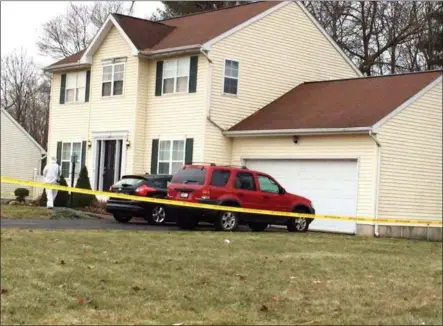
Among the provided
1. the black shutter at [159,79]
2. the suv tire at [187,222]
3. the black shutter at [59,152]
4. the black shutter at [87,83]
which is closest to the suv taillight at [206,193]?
the suv tire at [187,222]

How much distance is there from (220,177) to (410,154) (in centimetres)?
569

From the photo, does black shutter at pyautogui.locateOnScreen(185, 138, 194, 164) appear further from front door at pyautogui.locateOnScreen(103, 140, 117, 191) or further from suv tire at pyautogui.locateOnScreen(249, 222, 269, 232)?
suv tire at pyautogui.locateOnScreen(249, 222, 269, 232)

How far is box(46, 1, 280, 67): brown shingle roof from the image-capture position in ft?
73.9

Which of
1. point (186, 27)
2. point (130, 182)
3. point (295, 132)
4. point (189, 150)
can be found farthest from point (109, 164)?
point (295, 132)

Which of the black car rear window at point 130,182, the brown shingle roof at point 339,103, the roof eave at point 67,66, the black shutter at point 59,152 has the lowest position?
the black car rear window at point 130,182

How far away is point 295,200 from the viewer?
17047 mm

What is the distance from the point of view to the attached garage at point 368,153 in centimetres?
1802

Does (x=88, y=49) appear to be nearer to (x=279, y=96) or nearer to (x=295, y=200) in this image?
(x=279, y=96)

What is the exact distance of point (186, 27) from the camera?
24500mm

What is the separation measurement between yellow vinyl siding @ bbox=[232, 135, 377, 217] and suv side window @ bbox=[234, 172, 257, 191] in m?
3.34

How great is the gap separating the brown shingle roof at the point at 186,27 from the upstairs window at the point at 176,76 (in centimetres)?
56

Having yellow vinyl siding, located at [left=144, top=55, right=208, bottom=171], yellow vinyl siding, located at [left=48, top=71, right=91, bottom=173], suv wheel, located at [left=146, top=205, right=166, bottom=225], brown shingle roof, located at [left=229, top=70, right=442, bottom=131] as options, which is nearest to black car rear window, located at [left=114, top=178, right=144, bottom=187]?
suv wheel, located at [left=146, top=205, right=166, bottom=225]

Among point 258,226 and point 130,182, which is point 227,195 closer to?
point 258,226

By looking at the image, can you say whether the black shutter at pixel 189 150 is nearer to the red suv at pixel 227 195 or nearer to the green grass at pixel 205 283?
the red suv at pixel 227 195
